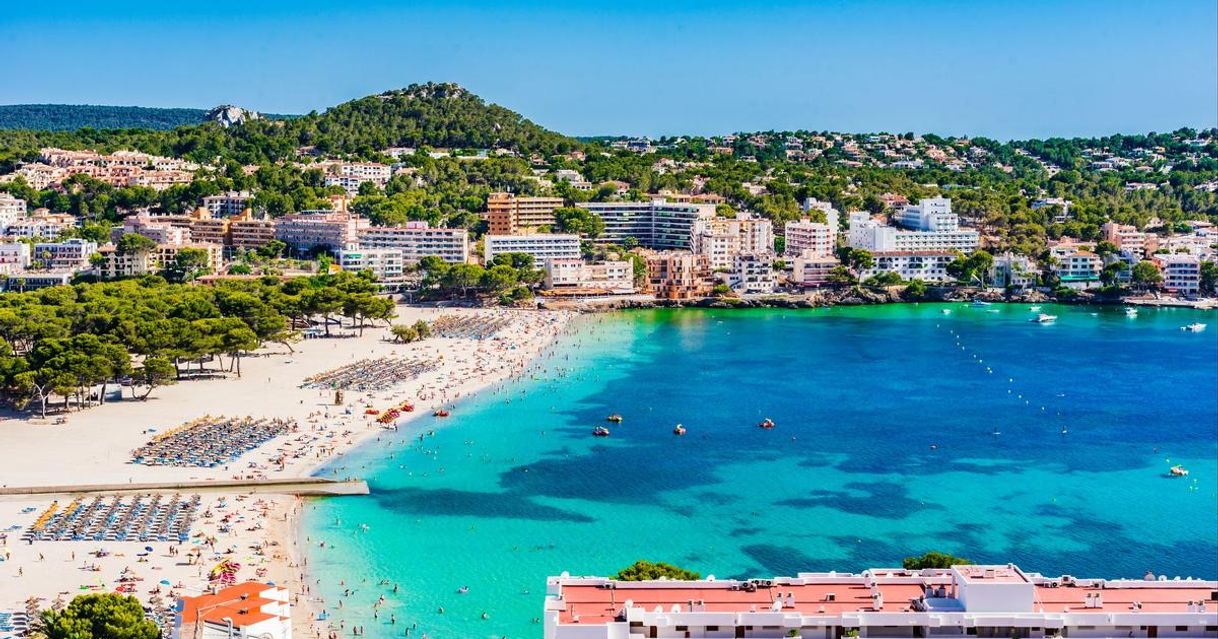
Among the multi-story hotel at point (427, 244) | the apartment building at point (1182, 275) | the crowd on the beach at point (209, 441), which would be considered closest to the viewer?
the crowd on the beach at point (209, 441)

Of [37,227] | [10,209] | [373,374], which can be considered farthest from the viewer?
[10,209]

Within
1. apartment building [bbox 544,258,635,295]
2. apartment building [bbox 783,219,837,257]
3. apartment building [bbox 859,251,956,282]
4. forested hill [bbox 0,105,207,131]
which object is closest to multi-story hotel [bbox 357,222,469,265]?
apartment building [bbox 544,258,635,295]

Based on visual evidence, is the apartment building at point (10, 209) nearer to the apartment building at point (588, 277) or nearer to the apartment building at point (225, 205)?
the apartment building at point (225, 205)

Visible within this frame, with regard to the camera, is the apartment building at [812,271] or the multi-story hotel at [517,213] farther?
the multi-story hotel at [517,213]

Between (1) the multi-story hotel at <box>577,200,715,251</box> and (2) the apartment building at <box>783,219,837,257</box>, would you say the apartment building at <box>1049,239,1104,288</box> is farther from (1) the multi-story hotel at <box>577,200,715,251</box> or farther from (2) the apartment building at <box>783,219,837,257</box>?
(1) the multi-story hotel at <box>577,200,715,251</box>

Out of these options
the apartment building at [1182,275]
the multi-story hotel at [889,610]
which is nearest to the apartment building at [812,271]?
the apartment building at [1182,275]

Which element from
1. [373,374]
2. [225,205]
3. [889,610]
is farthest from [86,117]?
[889,610]

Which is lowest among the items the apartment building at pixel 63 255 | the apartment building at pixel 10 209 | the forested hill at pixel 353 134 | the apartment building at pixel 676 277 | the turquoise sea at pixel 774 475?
the turquoise sea at pixel 774 475

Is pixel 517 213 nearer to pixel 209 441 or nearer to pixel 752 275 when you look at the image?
pixel 752 275
